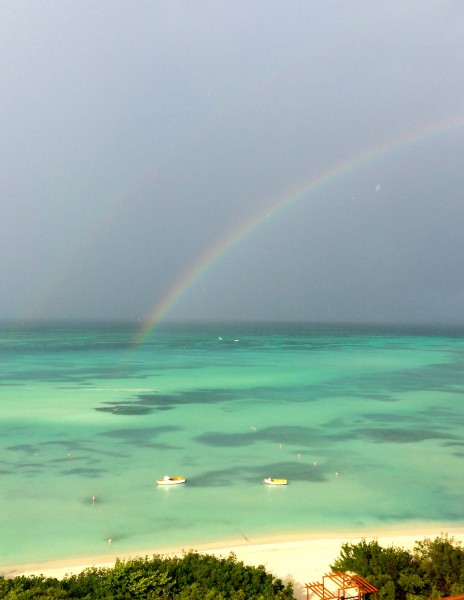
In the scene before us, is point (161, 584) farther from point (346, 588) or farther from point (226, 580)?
point (346, 588)

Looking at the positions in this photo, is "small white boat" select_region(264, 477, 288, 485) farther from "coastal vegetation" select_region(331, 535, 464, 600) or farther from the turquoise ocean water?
"coastal vegetation" select_region(331, 535, 464, 600)

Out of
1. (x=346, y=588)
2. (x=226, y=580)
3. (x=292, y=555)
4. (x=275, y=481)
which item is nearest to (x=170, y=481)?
(x=275, y=481)

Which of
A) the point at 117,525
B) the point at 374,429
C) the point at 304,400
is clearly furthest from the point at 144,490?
the point at 304,400

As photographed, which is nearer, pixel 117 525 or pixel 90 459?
pixel 117 525

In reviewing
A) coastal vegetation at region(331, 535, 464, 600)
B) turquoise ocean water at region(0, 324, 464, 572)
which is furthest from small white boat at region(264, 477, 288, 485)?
coastal vegetation at region(331, 535, 464, 600)

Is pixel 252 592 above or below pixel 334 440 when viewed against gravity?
above

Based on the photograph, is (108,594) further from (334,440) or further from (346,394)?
(346,394)
